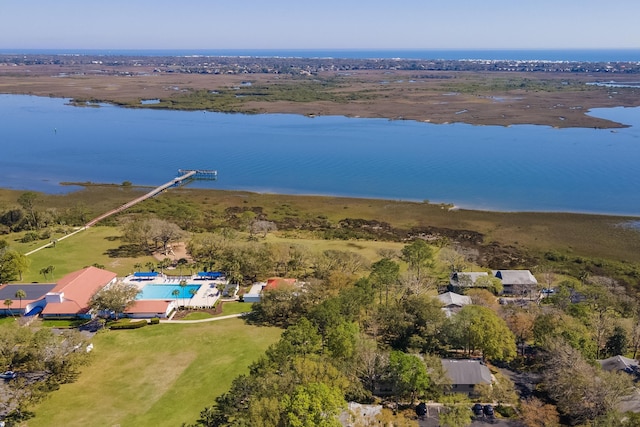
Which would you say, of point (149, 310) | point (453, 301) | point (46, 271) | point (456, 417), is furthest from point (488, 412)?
point (46, 271)

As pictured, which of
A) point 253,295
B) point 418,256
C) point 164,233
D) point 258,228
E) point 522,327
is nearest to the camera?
point 522,327

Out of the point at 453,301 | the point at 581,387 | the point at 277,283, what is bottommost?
the point at 277,283

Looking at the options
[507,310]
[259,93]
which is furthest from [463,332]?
[259,93]

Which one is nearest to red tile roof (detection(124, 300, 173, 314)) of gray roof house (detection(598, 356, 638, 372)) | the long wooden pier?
the long wooden pier

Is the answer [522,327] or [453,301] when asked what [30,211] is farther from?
[522,327]

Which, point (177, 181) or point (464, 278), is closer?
point (464, 278)

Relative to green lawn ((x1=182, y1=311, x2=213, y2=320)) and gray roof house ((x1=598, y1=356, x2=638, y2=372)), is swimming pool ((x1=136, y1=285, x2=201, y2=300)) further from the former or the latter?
gray roof house ((x1=598, y1=356, x2=638, y2=372))
